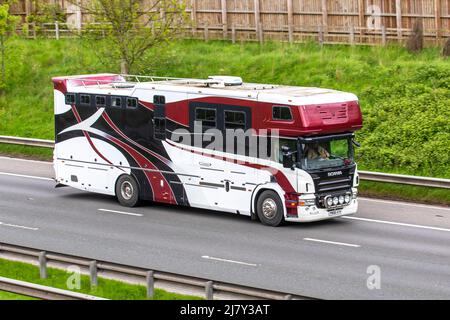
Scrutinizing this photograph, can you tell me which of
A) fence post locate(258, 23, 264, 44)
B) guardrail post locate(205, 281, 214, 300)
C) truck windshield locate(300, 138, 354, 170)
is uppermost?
fence post locate(258, 23, 264, 44)

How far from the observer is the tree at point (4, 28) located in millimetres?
44856

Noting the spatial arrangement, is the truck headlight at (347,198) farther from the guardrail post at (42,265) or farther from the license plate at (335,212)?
the guardrail post at (42,265)

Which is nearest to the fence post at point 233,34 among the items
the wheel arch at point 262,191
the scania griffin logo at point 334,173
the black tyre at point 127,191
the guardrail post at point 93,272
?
the black tyre at point 127,191

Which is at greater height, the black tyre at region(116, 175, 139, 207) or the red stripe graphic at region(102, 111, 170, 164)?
the red stripe graphic at region(102, 111, 170, 164)

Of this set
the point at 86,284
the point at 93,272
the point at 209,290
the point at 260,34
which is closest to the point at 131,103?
the point at 86,284

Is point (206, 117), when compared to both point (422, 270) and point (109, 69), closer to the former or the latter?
point (422, 270)

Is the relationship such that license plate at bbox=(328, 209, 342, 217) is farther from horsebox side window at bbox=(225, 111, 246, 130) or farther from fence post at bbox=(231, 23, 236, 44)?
fence post at bbox=(231, 23, 236, 44)

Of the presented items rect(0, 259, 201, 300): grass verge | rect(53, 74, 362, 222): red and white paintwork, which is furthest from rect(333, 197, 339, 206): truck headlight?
rect(0, 259, 201, 300): grass verge

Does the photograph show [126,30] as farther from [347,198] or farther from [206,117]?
[347,198]

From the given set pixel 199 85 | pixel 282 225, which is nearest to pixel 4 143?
pixel 199 85

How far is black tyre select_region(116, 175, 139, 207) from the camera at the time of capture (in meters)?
31.1

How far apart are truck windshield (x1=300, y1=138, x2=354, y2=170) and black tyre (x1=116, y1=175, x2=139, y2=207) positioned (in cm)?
549

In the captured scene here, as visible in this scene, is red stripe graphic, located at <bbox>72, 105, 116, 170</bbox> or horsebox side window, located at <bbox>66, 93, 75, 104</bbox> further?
horsebox side window, located at <bbox>66, 93, 75, 104</bbox>
